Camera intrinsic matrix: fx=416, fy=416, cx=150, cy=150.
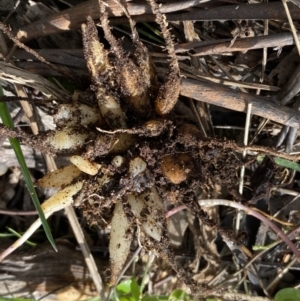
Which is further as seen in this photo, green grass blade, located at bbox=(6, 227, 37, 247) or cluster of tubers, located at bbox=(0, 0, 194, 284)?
green grass blade, located at bbox=(6, 227, 37, 247)

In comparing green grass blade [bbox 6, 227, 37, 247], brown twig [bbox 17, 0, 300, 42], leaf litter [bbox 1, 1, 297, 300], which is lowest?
green grass blade [bbox 6, 227, 37, 247]

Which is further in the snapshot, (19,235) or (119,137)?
(19,235)

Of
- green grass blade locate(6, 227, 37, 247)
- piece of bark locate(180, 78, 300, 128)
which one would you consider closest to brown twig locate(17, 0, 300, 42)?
piece of bark locate(180, 78, 300, 128)

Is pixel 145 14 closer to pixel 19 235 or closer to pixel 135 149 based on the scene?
pixel 135 149

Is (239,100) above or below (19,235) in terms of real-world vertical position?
above

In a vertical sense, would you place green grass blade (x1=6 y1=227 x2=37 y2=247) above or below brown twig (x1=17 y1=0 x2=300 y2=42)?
below

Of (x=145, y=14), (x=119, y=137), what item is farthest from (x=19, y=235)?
(x=145, y=14)

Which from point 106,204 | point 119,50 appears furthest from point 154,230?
point 119,50

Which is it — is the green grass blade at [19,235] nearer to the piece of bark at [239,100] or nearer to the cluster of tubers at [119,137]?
the cluster of tubers at [119,137]

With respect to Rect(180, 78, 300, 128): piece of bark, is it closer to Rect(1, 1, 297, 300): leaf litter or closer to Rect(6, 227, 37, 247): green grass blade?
Rect(1, 1, 297, 300): leaf litter

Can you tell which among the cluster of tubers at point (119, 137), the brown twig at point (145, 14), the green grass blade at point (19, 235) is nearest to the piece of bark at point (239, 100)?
the cluster of tubers at point (119, 137)
